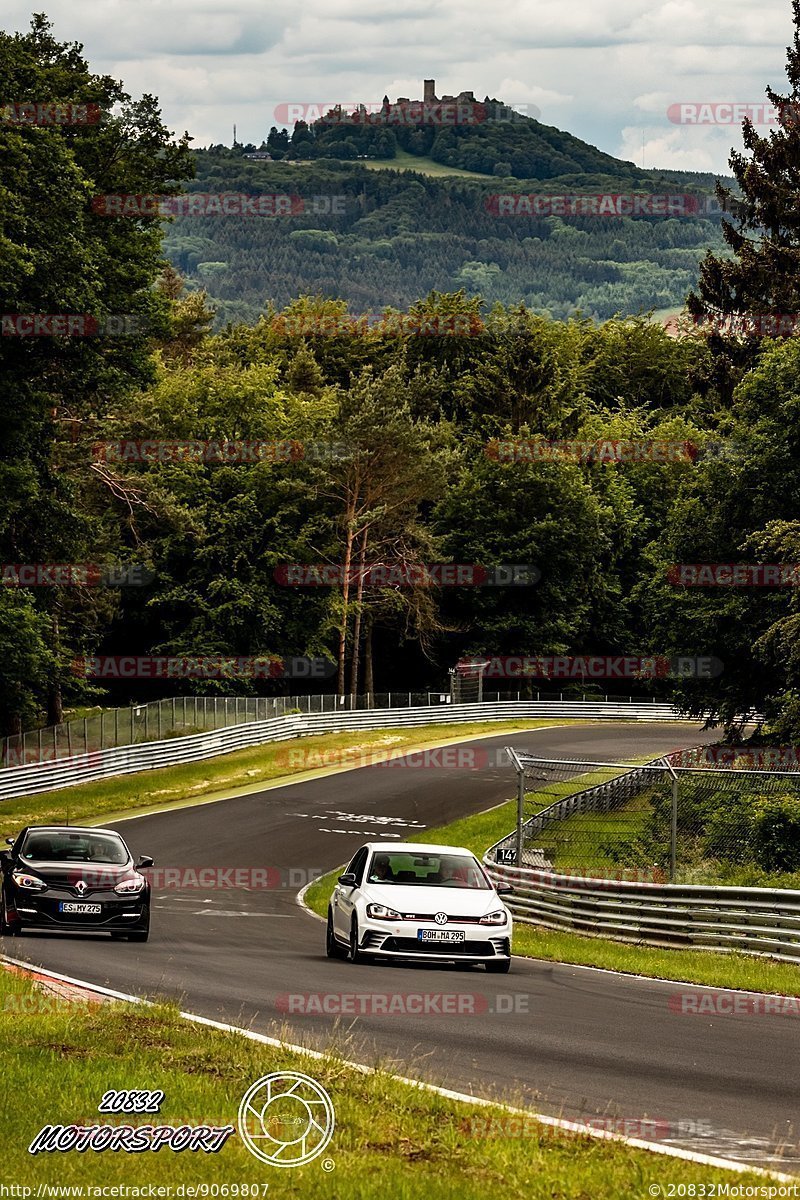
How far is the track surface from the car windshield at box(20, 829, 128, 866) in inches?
41.7

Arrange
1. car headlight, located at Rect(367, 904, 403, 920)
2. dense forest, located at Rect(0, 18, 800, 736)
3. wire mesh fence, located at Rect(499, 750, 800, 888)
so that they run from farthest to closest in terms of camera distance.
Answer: dense forest, located at Rect(0, 18, 800, 736) < wire mesh fence, located at Rect(499, 750, 800, 888) < car headlight, located at Rect(367, 904, 403, 920)

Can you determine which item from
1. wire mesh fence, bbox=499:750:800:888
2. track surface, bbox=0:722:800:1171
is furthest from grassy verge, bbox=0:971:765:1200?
wire mesh fence, bbox=499:750:800:888

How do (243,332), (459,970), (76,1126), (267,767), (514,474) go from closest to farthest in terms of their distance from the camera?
(76,1126)
(459,970)
(267,767)
(514,474)
(243,332)

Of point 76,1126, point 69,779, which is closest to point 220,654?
point 69,779

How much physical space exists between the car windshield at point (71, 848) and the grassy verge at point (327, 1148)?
10.6 metres

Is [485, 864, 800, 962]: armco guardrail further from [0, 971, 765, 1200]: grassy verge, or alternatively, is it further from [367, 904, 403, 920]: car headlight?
[0, 971, 765, 1200]: grassy verge

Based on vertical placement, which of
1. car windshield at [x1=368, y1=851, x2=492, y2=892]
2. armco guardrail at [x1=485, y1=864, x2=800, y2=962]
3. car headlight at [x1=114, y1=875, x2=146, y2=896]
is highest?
car windshield at [x1=368, y1=851, x2=492, y2=892]

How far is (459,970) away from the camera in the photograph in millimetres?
18219

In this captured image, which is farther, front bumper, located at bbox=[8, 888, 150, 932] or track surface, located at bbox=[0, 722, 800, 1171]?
front bumper, located at bbox=[8, 888, 150, 932]

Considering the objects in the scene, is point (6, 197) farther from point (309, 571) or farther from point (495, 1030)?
point (309, 571)

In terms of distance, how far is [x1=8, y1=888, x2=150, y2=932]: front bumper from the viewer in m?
20.5

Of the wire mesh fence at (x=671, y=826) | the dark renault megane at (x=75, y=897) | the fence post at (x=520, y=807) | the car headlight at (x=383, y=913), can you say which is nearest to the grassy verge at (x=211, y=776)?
the fence post at (x=520, y=807)

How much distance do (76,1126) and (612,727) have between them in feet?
221

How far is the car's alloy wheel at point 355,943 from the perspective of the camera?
1805cm
